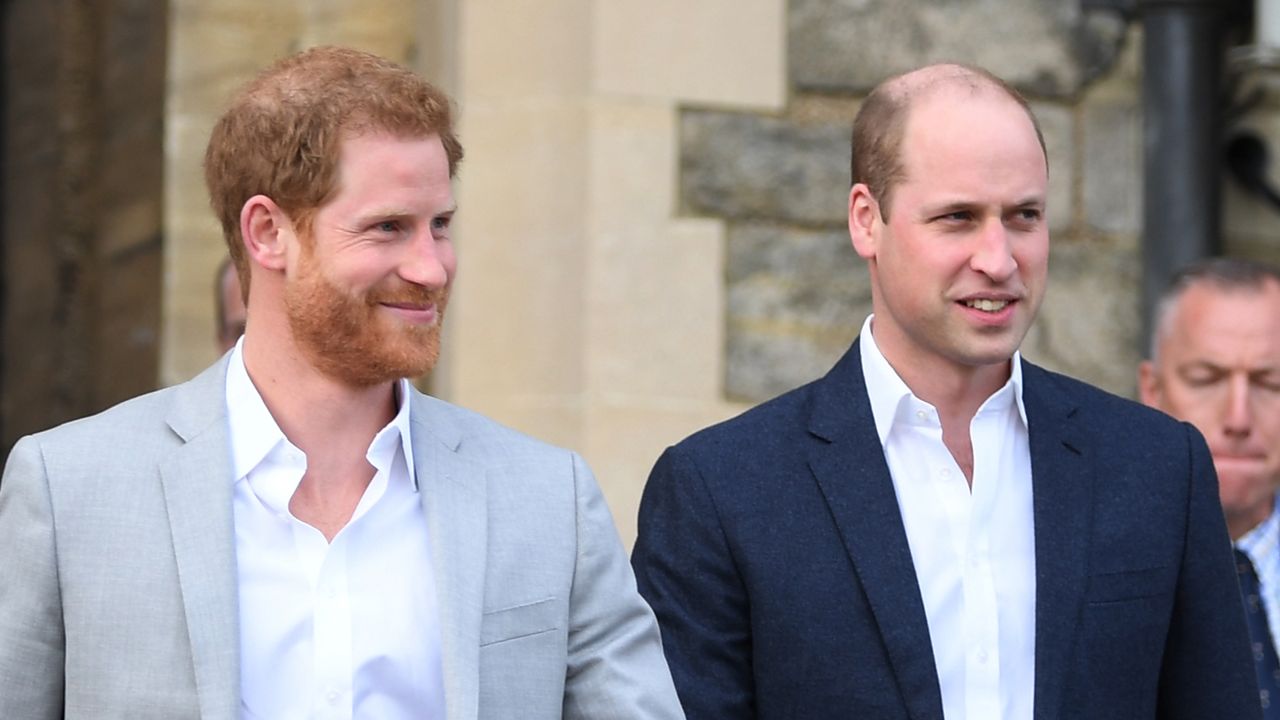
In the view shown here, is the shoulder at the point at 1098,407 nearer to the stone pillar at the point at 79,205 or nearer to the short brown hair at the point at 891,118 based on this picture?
the short brown hair at the point at 891,118

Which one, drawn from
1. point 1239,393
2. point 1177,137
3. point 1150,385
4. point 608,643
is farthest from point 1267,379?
point 608,643

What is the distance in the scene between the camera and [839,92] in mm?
5297

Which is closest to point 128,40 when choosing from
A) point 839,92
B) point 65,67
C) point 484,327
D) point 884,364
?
point 65,67

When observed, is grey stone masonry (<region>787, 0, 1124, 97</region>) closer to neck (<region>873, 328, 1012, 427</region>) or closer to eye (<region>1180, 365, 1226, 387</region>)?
eye (<region>1180, 365, 1226, 387</region>)

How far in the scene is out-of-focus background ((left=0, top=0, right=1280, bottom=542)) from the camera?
5113mm

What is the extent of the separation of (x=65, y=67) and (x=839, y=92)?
2149mm

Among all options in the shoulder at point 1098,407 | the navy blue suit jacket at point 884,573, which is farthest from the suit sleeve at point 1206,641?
the shoulder at point 1098,407

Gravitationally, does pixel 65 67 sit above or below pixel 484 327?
above

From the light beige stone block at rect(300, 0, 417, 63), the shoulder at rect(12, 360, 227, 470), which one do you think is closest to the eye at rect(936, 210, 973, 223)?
the shoulder at rect(12, 360, 227, 470)

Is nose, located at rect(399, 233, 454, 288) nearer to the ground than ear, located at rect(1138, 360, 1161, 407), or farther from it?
farther from it

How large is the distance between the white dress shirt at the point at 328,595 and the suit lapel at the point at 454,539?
0.03m

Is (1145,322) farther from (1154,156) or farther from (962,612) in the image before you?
(962,612)

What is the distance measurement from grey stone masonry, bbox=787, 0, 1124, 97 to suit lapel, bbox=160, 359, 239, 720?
2.56 metres

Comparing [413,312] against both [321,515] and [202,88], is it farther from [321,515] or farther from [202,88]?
[202,88]
